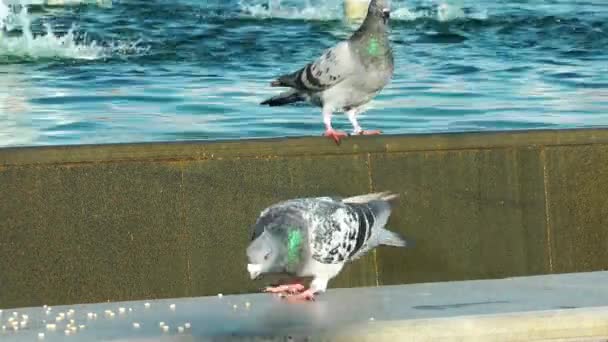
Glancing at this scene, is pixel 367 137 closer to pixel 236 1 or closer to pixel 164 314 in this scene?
pixel 164 314

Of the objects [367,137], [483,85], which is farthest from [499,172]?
[483,85]

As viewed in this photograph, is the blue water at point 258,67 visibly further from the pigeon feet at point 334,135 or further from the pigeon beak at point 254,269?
the pigeon beak at point 254,269

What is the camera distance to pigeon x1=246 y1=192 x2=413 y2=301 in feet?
27.4

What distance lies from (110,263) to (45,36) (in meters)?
36.4

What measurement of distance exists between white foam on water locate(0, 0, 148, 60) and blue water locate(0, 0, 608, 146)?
74mm

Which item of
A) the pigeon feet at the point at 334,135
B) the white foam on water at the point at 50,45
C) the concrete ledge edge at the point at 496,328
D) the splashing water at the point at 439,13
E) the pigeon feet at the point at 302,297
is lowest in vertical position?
the splashing water at the point at 439,13

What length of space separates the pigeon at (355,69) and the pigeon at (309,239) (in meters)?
1.52

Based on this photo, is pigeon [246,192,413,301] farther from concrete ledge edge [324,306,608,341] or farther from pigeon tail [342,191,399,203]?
concrete ledge edge [324,306,608,341]

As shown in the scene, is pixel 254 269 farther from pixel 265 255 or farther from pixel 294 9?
pixel 294 9

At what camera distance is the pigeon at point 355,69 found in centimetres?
1080

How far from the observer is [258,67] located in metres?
38.1

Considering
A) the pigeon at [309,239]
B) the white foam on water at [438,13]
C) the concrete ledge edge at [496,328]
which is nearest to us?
the concrete ledge edge at [496,328]

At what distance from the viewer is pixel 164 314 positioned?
28.7 ft

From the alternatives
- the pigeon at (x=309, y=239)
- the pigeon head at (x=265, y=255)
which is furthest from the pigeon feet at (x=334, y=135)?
the pigeon head at (x=265, y=255)
